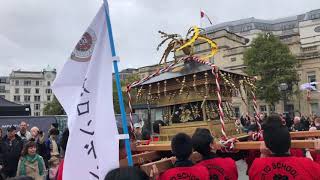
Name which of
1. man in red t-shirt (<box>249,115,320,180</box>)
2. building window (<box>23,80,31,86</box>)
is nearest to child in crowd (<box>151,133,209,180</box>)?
man in red t-shirt (<box>249,115,320,180</box>)

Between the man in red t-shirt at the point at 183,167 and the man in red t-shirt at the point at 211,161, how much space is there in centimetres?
30

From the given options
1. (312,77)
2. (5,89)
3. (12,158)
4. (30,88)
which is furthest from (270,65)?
(5,89)

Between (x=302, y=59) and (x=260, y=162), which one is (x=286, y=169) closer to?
(x=260, y=162)

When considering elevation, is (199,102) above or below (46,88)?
below

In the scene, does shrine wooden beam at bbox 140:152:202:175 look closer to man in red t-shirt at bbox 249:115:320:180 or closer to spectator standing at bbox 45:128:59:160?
man in red t-shirt at bbox 249:115:320:180

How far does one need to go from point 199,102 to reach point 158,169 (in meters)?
2.01

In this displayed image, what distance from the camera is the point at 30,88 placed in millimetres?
99500

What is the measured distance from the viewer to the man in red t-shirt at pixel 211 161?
411 cm

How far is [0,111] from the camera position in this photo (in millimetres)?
14969

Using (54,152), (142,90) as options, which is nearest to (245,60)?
(54,152)

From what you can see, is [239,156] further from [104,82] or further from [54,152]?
[54,152]

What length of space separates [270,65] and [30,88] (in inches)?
3023

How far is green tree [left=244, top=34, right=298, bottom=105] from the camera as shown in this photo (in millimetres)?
38375

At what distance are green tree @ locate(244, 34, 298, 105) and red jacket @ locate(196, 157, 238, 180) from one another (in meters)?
35.4
